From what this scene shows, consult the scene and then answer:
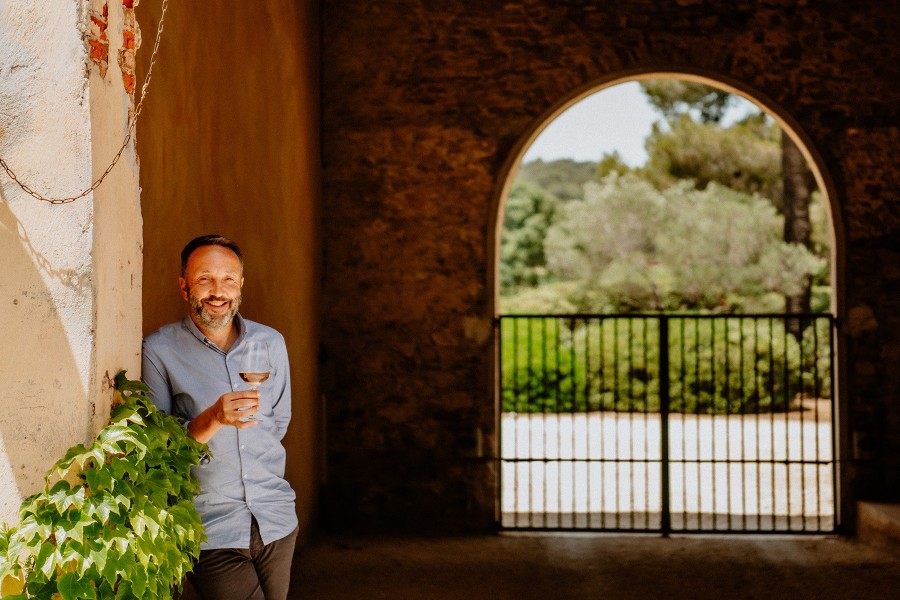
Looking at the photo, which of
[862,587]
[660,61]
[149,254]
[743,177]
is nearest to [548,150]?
[743,177]

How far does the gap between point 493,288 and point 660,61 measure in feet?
6.37

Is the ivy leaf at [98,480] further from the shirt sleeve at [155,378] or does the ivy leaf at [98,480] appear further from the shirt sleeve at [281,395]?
the shirt sleeve at [281,395]

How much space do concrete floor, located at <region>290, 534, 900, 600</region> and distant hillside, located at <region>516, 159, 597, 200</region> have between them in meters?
24.4

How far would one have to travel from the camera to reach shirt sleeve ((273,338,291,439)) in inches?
108

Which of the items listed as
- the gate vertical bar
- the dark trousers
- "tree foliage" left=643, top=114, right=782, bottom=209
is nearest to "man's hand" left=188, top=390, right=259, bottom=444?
the dark trousers

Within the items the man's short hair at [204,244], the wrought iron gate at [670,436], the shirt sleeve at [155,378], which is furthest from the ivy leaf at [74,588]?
the wrought iron gate at [670,436]

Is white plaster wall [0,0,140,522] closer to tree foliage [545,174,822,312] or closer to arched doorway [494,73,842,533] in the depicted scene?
arched doorway [494,73,842,533]

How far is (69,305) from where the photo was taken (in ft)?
7.50

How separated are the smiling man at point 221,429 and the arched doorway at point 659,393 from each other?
9.17ft

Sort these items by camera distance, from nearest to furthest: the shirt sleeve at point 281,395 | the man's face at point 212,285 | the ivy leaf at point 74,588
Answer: the ivy leaf at point 74,588 < the man's face at point 212,285 < the shirt sleeve at point 281,395

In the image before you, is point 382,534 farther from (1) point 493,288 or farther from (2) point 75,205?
(2) point 75,205

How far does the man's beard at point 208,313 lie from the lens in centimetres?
258

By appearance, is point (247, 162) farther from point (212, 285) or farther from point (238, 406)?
point (238, 406)

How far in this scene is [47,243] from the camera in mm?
2281
